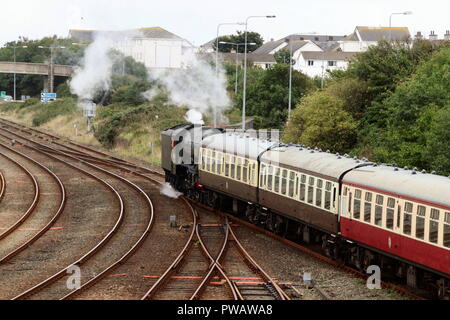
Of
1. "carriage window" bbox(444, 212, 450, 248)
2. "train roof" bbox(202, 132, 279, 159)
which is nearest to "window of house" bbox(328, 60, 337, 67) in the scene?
"train roof" bbox(202, 132, 279, 159)

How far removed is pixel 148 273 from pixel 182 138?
14.8m

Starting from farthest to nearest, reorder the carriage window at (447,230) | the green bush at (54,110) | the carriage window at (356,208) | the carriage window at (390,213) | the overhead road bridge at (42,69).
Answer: the overhead road bridge at (42,69) → the green bush at (54,110) → the carriage window at (356,208) → the carriage window at (390,213) → the carriage window at (447,230)

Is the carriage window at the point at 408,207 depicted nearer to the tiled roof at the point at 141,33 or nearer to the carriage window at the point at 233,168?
the carriage window at the point at 233,168

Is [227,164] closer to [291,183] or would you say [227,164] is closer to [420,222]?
[291,183]

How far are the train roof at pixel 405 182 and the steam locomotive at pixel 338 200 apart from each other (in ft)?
0.08

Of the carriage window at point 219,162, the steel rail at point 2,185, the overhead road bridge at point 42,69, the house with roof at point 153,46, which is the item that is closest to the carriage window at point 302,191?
the carriage window at point 219,162

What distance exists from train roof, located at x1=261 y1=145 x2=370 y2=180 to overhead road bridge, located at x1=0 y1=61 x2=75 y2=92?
243ft

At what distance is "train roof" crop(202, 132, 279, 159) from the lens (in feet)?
86.6

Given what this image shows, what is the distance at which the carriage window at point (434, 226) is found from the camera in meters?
15.8

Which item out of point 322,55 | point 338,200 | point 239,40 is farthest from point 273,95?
point 239,40

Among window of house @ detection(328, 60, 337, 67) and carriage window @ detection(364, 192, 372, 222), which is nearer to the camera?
carriage window @ detection(364, 192, 372, 222)

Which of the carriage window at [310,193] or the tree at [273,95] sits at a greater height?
the tree at [273,95]

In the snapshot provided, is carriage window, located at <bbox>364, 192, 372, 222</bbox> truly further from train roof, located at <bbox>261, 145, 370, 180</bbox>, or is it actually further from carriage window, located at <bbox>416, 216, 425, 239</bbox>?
carriage window, located at <bbox>416, 216, 425, 239</bbox>

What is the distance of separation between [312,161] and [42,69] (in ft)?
266
